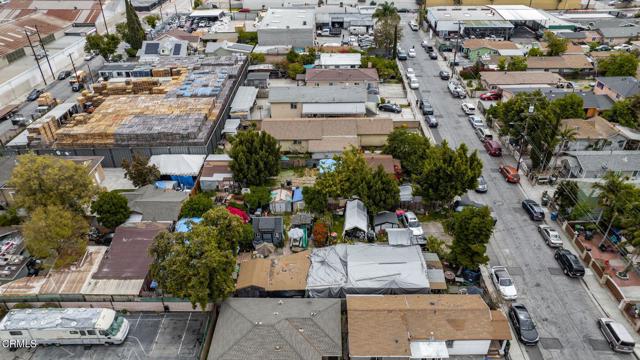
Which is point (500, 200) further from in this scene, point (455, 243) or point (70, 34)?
point (70, 34)

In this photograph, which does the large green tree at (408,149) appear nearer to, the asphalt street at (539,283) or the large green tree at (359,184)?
the large green tree at (359,184)

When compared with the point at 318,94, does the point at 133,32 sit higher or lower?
higher

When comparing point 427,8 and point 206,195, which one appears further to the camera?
point 427,8

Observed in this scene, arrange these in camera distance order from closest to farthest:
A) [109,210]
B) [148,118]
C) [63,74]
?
[109,210] < [148,118] < [63,74]

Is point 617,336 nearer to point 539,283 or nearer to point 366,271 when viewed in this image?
point 539,283

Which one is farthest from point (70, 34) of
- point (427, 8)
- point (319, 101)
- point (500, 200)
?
point (500, 200)

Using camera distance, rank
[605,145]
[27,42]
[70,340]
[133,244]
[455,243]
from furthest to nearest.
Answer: [27,42] < [605,145] < [133,244] < [455,243] < [70,340]

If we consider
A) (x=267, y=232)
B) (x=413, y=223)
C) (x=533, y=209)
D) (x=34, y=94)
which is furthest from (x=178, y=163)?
(x=34, y=94)
